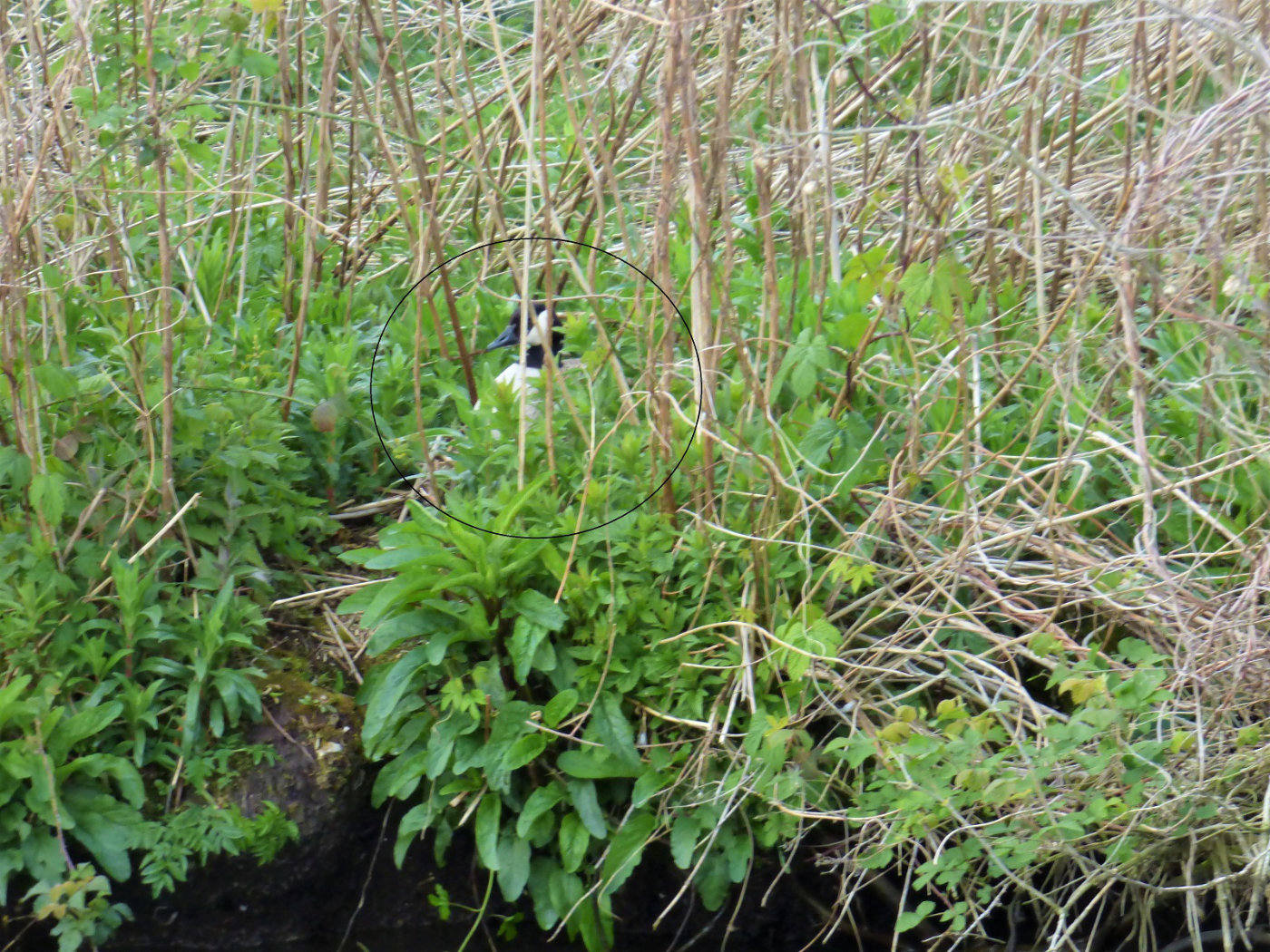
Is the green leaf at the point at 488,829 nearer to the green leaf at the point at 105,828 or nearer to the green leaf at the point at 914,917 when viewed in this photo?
the green leaf at the point at 105,828

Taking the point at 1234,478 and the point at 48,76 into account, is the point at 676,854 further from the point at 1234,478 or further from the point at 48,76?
the point at 48,76

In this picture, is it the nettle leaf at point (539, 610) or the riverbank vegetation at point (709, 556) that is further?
the nettle leaf at point (539, 610)

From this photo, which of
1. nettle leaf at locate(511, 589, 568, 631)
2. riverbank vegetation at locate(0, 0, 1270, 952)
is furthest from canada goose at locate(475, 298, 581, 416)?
nettle leaf at locate(511, 589, 568, 631)

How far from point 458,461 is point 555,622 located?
56 cm

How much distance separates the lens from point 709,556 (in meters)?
2.46

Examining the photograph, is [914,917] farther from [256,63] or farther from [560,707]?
[256,63]

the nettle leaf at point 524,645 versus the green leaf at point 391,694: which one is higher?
the nettle leaf at point 524,645

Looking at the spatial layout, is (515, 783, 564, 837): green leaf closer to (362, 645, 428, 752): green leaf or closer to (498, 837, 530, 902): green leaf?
(498, 837, 530, 902): green leaf

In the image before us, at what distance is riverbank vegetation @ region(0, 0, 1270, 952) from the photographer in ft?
7.02

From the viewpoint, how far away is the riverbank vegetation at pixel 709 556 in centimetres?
214

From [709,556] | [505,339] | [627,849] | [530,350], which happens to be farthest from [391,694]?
[530,350]

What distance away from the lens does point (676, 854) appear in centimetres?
235

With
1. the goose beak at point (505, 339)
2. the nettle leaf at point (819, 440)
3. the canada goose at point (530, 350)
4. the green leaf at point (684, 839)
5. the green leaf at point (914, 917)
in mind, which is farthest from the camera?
the goose beak at point (505, 339)

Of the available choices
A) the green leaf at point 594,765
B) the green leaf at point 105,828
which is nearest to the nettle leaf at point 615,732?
the green leaf at point 594,765
